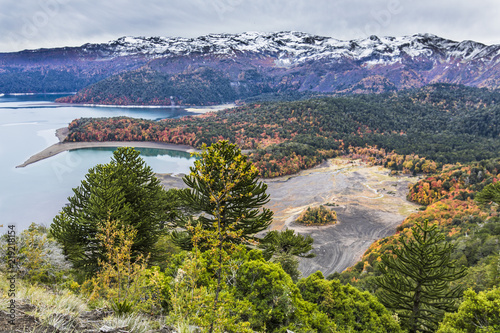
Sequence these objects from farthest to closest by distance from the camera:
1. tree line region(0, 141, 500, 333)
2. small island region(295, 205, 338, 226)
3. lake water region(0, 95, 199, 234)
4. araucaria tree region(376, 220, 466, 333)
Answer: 1. lake water region(0, 95, 199, 234)
2. small island region(295, 205, 338, 226)
3. araucaria tree region(376, 220, 466, 333)
4. tree line region(0, 141, 500, 333)

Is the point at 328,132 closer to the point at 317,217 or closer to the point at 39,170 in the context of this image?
the point at 317,217

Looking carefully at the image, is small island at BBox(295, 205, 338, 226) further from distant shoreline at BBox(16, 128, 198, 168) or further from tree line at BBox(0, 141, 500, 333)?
distant shoreline at BBox(16, 128, 198, 168)

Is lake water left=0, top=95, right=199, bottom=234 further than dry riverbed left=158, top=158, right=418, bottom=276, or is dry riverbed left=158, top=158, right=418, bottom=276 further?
lake water left=0, top=95, right=199, bottom=234

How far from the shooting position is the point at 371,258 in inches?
1083

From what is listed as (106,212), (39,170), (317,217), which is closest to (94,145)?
(39,170)

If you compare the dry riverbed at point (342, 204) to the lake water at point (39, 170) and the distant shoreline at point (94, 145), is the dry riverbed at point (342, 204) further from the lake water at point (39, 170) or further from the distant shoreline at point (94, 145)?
the distant shoreline at point (94, 145)

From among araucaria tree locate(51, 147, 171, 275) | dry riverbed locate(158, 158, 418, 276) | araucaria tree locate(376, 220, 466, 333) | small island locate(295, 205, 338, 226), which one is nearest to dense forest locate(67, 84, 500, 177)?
dry riverbed locate(158, 158, 418, 276)

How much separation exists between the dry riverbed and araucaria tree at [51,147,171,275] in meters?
17.5

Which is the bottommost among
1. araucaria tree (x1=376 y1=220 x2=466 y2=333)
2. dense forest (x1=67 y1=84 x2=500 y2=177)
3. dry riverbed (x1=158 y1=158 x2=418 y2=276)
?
dry riverbed (x1=158 y1=158 x2=418 y2=276)

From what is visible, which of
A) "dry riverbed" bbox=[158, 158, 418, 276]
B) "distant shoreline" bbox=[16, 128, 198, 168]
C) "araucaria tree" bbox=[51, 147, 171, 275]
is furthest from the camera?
"distant shoreline" bbox=[16, 128, 198, 168]

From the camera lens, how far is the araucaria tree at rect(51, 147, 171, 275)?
43.1 ft

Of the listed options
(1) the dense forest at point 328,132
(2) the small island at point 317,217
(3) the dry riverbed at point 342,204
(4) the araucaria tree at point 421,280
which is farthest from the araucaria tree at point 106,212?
(1) the dense forest at point 328,132

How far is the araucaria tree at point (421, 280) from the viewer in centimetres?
1205

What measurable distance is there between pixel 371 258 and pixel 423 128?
107 metres
